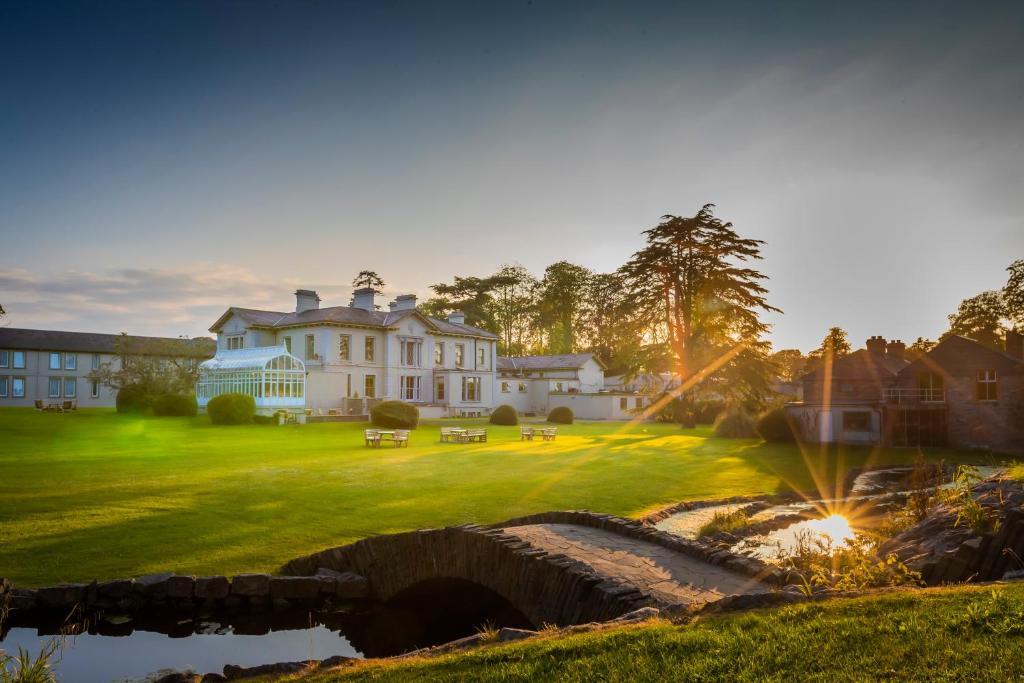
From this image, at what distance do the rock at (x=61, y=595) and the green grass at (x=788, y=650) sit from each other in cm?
601

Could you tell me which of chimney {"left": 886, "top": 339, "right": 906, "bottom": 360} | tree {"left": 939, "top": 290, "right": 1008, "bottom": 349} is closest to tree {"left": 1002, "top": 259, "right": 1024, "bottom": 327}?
tree {"left": 939, "top": 290, "right": 1008, "bottom": 349}

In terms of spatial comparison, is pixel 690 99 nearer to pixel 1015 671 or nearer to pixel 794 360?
pixel 1015 671

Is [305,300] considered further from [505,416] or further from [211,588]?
[211,588]

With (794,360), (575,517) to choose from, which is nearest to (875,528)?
(575,517)

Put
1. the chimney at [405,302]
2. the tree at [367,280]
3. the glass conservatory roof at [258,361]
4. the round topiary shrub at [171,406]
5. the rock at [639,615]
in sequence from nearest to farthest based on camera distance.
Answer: the rock at [639,615] < the glass conservatory roof at [258,361] < the round topiary shrub at [171,406] < the chimney at [405,302] < the tree at [367,280]

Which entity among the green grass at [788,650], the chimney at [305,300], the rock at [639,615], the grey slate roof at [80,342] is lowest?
the rock at [639,615]

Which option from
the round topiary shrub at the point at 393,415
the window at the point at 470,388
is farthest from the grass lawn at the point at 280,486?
the window at the point at 470,388

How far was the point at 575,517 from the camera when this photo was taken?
463 inches

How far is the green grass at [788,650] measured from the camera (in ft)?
14.7

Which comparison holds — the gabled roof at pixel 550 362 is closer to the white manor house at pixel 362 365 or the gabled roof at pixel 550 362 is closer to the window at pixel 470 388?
the white manor house at pixel 362 365

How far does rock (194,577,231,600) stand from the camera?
9719mm

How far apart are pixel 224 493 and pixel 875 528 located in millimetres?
15379

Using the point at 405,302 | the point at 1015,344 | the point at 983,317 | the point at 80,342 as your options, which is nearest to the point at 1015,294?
the point at 983,317

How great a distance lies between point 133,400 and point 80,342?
2489 cm
